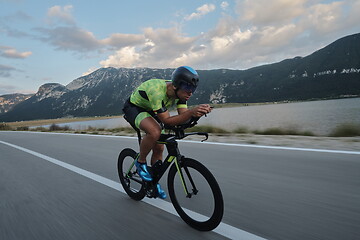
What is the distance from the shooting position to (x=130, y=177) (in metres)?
3.05

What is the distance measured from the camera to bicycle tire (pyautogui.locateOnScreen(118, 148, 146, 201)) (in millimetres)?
2854

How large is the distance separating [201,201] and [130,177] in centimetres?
121

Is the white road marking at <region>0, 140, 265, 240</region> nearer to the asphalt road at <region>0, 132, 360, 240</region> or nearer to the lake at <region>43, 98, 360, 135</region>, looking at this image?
the asphalt road at <region>0, 132, 360, 240</region>

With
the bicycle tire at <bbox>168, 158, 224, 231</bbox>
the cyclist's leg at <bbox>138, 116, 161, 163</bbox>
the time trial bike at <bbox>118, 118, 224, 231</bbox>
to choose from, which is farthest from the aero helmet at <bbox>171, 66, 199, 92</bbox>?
the bicycle tire at <bbox>168, 158, 224, 231</bbox>

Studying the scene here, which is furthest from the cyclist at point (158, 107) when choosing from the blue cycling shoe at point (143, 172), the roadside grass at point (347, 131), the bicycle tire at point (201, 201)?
the roadside grass at point (347, 131)

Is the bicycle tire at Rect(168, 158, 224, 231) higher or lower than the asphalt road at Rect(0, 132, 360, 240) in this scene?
higher

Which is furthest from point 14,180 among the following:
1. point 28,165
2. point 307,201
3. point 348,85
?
point 348,85

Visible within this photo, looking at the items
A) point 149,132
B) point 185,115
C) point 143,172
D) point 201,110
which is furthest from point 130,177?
point 201,110

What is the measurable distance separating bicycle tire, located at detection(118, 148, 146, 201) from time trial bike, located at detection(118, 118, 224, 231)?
168mm

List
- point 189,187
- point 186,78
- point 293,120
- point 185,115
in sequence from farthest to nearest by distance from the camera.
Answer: point 293,120 < point 189,187 < point 186,78 < point 185,115

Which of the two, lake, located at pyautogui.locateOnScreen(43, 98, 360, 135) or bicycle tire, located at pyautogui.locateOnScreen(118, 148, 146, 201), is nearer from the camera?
bicycle tire, located at pyautogui.locateOnScreen(118, 148, 146, 201)

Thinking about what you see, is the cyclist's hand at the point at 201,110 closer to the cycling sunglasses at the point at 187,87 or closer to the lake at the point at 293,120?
the cycling sunglasses at the point at 187,87

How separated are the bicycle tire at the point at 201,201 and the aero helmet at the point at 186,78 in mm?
668

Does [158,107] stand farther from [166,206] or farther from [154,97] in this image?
[166,206]
